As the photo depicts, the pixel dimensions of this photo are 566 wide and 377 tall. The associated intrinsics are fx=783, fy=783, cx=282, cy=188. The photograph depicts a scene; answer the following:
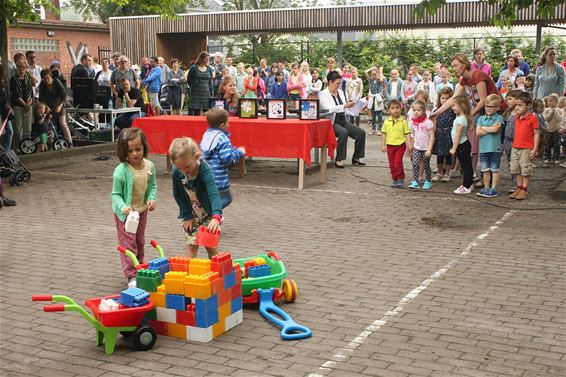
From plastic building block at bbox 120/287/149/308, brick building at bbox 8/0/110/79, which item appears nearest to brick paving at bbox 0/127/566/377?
plastic building block at bbox 120/287/149/308

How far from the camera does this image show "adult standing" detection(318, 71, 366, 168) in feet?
50.3

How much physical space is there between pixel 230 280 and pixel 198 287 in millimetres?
392

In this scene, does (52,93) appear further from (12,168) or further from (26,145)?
(12,168)

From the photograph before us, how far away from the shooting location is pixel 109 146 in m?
19.2

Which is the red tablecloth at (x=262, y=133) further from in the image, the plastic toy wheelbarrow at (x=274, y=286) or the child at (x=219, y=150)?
the plastic toy wheelbarrow at (x=274, y=286)

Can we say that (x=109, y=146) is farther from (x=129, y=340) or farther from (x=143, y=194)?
(x=129, y=340)

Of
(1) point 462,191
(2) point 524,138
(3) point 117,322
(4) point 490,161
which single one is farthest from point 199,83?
(3) point 117,322

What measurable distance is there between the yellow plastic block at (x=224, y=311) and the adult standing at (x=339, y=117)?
9.51m

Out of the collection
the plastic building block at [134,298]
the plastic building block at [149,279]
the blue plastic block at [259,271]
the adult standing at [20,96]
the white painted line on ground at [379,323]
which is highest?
the adult standing at [20,96]

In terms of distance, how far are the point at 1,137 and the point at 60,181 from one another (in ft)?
4.72

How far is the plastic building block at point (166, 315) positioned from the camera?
19.2 ft

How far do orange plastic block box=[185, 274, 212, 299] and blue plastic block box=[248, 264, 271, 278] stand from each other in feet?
3.54

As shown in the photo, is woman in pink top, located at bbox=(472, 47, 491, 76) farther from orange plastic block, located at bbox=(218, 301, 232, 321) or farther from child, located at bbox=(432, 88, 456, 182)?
orange plastic block, located at bbox=(218, 301, 232, 321)

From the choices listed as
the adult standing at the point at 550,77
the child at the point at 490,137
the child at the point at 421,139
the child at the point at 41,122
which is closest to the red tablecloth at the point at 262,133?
the child at the point at 421,139
